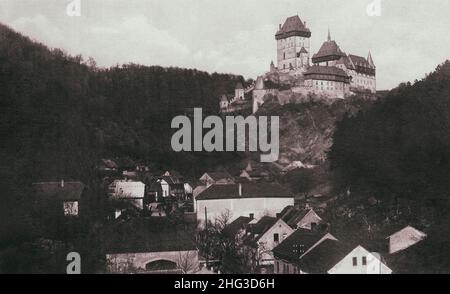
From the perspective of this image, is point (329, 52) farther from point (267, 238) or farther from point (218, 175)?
point (267, 238)

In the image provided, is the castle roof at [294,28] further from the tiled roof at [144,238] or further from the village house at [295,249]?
the village house at [295,249]

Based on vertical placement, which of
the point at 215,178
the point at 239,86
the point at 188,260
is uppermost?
the point at 239,86

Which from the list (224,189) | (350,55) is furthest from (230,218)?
(350,55)

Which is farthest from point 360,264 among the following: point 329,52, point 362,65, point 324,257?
point 362,65

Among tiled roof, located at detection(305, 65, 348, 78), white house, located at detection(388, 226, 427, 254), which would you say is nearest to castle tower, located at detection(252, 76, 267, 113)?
tiled roof, located at detection(305, 65, 348, 78)

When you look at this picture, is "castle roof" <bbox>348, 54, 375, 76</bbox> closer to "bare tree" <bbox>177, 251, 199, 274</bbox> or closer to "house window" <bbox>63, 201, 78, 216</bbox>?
"house window" <bbox>63, 201, 78, 216</bbox>

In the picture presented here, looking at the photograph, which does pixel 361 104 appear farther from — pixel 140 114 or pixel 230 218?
pixel 230 218
